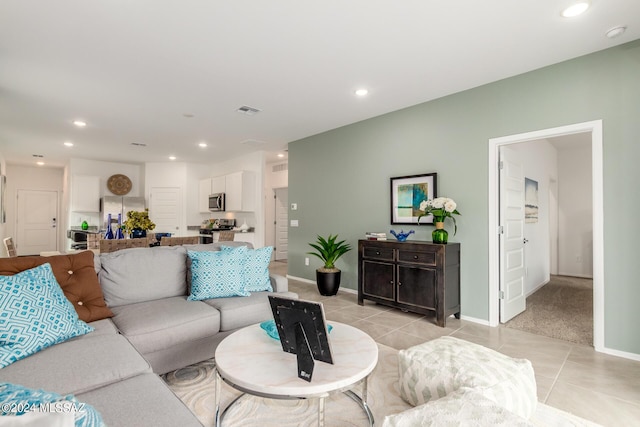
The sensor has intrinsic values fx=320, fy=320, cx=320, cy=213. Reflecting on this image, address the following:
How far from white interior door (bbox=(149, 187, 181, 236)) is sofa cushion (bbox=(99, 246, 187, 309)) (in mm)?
5655

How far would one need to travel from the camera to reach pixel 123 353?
1657 millimetres

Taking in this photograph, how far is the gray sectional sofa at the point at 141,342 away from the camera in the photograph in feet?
4.21

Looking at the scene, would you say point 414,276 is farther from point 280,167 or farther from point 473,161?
point 280,167

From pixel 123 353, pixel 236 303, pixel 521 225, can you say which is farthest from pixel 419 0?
pixel 521 225

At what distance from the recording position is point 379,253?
410 centimetres

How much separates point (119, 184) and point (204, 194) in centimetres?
217

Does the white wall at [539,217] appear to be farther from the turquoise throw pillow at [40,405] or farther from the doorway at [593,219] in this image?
the turquoise throw pillow at [40,405]

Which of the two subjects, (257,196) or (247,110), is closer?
(247,110)

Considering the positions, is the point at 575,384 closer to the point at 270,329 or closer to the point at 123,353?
the point at 270,329

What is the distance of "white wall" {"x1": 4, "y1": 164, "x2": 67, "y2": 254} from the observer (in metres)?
8.55

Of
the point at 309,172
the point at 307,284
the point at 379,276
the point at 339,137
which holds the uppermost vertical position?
the point at 339,137

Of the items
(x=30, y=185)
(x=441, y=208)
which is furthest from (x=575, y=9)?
(x=30, y=185)

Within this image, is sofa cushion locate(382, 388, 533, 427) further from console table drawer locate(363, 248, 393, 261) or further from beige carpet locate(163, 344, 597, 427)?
console table drawer locate(363, 248, 393, 261)

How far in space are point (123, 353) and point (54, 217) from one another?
1004 centimetres
